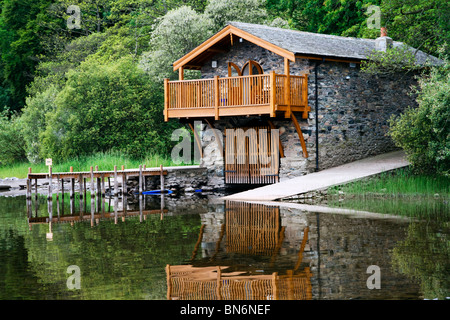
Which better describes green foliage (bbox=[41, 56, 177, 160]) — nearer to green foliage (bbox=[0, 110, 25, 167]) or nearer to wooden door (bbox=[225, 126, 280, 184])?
green foliage (bbox=[0, 110, 25, 167])

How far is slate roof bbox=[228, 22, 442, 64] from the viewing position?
953 inches

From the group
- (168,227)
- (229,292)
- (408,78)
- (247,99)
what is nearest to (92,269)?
(229,292)

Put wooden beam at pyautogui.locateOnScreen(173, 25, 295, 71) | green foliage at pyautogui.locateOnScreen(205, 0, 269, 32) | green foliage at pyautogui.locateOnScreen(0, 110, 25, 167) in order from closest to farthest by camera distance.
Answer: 1. wooden beam at pyautogui.locateOnScreen(173, 25, 295, 71)
2. green foliage at pyautogui.locateOnScreen(205, 0, 269, 32)
3. green foliage at pyautogui.locateOnScreen(0, 110, 25, 167)

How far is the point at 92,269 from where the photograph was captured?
1074 centimetres

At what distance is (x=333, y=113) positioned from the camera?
2492 cm

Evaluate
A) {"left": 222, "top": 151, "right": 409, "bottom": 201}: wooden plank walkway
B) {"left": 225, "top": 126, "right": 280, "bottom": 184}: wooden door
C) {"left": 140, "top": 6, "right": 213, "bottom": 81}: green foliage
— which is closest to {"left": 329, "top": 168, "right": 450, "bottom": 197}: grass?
{"left": 222, "top": 151, "right": 409, "bottom": 201}: wooden plank walkway

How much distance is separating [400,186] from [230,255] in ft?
34.3

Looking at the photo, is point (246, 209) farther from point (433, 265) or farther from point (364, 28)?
point (364, 28)

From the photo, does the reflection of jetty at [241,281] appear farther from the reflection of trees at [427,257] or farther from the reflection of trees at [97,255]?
the reflection of trees at [427,257]

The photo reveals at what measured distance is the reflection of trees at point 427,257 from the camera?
8.95m

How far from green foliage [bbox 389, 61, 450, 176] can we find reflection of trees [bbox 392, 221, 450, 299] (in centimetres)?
624

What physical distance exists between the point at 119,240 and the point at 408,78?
17806 mm

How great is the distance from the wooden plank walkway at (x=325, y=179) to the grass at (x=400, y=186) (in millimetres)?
420

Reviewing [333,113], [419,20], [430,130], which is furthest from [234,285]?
[419,20]
